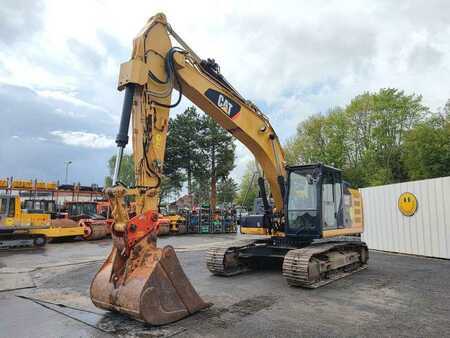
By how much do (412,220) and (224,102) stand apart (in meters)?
8.40

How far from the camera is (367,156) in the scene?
3966cm

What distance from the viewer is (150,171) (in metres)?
5.80

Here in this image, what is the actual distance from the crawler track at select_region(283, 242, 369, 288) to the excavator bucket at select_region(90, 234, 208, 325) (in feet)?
8.01

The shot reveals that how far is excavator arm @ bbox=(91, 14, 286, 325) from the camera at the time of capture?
16.1 feet

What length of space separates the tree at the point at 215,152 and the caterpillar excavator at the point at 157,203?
82.9 feet

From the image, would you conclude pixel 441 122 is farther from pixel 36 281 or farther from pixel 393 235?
pixel 36 281

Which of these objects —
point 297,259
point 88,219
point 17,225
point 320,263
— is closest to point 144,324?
point 297,259

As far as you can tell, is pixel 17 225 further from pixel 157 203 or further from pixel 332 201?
pixel 332 201

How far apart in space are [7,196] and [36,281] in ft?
28.2

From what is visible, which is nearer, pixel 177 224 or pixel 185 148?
pixel 177 224

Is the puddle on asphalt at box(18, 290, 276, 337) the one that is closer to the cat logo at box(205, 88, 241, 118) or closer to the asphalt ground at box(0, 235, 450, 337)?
the asphalt ground at box(0, 235, 450, 337)

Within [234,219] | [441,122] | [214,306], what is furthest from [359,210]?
[441,122]

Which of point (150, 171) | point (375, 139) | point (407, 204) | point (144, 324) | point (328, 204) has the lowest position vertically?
point (144, 324)

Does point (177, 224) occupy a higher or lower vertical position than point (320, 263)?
higher
